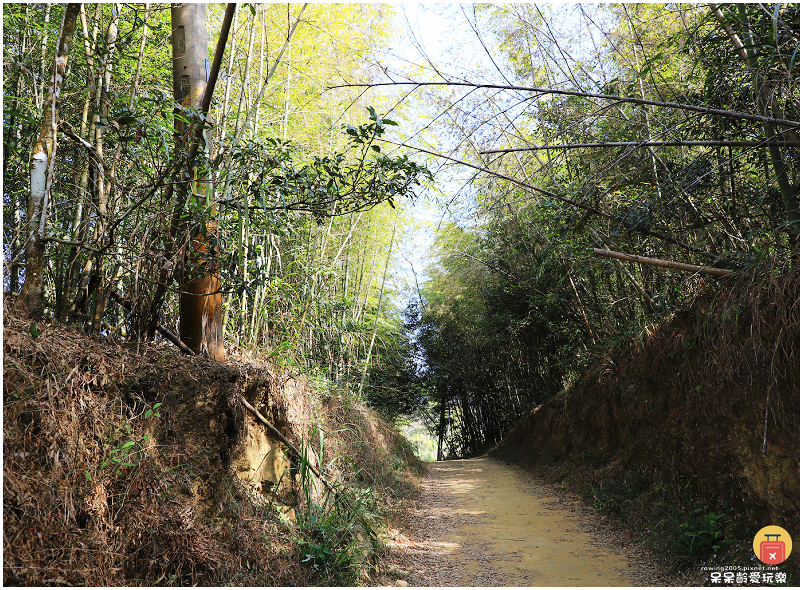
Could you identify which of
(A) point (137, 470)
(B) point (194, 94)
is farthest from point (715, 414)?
(B) point (194, 94)

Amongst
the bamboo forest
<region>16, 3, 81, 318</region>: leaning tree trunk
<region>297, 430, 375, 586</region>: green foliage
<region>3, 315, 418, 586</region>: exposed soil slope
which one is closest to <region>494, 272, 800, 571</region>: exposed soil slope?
the bamboo forest

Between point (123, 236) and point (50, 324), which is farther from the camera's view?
point (123, 236)

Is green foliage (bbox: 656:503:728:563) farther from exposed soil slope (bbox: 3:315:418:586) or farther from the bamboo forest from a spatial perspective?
exposed soil slope (bbox: 3:315:418:586)

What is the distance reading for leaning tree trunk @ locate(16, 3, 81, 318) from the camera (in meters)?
2.07

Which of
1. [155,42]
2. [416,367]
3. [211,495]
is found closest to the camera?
[211,495]

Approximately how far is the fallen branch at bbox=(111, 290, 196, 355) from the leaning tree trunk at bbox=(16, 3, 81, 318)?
0.38m

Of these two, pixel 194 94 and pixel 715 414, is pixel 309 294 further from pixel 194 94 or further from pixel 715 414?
pixel 715 414

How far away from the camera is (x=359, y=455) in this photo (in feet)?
14.8

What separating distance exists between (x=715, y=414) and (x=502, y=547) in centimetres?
180

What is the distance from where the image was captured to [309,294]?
13.9ft

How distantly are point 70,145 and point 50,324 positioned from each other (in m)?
0.99

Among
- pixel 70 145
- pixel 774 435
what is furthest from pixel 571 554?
pixel 70 145

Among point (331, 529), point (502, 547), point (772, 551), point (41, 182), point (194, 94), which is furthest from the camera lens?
point (502, 547)

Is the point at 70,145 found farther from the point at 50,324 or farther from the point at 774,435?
the point at 774,435
